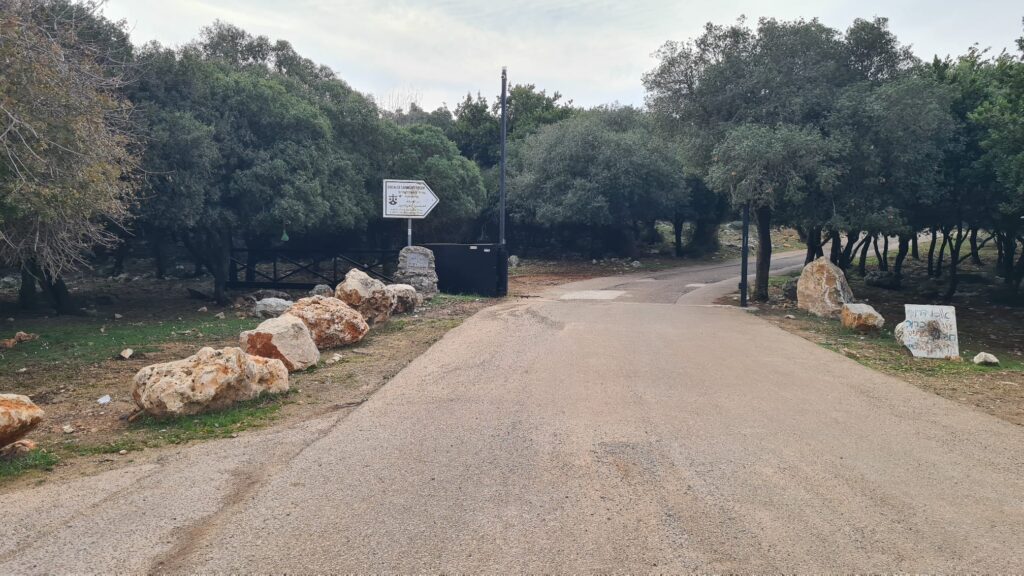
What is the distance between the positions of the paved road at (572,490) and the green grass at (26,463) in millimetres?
620

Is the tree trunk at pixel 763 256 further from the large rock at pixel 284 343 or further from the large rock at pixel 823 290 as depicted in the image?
the large rock at pixel 284 343

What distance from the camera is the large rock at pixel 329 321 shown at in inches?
418

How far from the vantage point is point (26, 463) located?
18.3 feet

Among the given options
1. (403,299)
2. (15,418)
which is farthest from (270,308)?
(15,418)

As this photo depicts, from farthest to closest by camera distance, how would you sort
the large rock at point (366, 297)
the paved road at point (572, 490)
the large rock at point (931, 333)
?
the large rock at point (366, 297), the large rock at point (931, 333), the paved road at point (572, 490)

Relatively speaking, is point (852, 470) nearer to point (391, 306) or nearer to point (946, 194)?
point (391, 306)

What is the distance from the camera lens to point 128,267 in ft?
96.8

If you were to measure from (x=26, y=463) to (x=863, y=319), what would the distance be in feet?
44.8

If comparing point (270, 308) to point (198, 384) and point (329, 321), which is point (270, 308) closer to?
point (329, 321)

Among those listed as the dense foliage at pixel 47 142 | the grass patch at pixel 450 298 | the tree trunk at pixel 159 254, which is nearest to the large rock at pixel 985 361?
the grass patch at pixel 450 298

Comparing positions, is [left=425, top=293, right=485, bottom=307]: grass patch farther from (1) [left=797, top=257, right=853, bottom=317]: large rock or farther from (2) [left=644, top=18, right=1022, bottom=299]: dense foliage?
(1) [left=797, top=257, right=853, bottom=317]: large rock

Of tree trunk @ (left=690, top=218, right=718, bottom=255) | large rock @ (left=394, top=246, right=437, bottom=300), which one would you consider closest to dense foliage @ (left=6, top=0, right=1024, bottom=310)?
large rock @ (left=394, top=246, right=437, bottom=300)

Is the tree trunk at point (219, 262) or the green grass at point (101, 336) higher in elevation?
the tree trunk at point (219, 262)

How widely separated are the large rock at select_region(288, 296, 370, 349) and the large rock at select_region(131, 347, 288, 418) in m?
3.02
